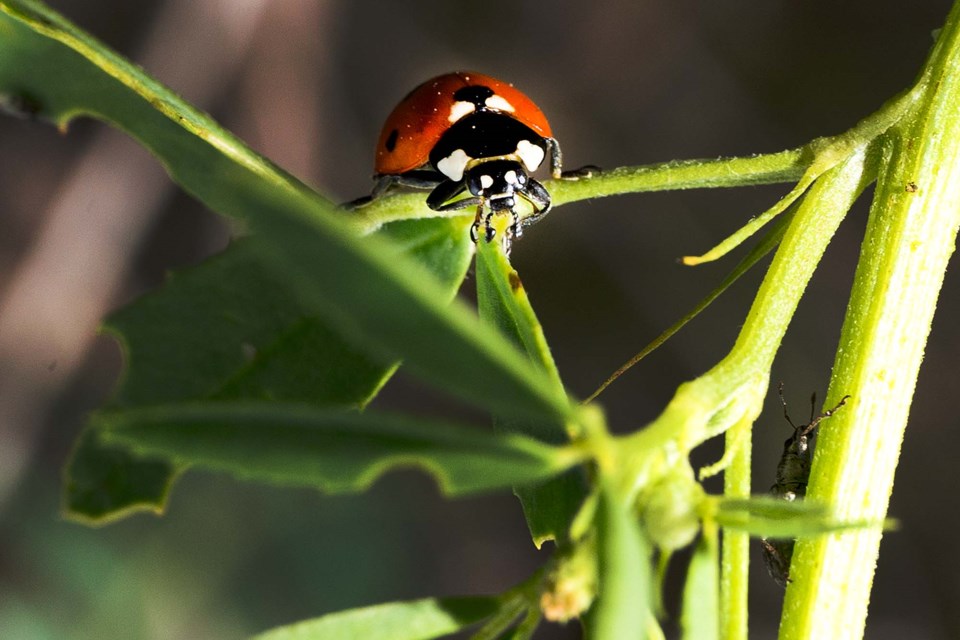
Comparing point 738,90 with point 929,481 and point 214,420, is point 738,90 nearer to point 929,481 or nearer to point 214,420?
point 929,481

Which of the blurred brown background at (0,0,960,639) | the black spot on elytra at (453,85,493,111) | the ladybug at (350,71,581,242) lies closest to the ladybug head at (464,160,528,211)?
the ladybug at (350,71,581,242)

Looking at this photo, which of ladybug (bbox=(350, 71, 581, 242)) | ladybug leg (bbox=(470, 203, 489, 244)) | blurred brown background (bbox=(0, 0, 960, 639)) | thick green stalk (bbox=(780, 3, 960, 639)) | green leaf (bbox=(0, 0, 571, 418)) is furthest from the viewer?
blurred brown background (bbox=(0, 0, 960, 639))

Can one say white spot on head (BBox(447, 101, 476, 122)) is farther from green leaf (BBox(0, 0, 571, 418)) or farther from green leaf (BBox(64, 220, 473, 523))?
green leaf (BBox(0, 0, 571, 418))

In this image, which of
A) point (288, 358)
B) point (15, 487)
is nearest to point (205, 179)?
point (288, 358)

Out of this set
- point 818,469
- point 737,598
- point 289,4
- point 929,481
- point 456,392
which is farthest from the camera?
point 289,4

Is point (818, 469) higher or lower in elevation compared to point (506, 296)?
lower

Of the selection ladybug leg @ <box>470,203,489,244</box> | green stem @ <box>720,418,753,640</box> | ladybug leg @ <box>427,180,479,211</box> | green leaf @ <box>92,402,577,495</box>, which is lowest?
green leaf @ <box>92,402,577,495</box>

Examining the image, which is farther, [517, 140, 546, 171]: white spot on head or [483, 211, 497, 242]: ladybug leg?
[517, 140, 546, 171]: white spot on head
